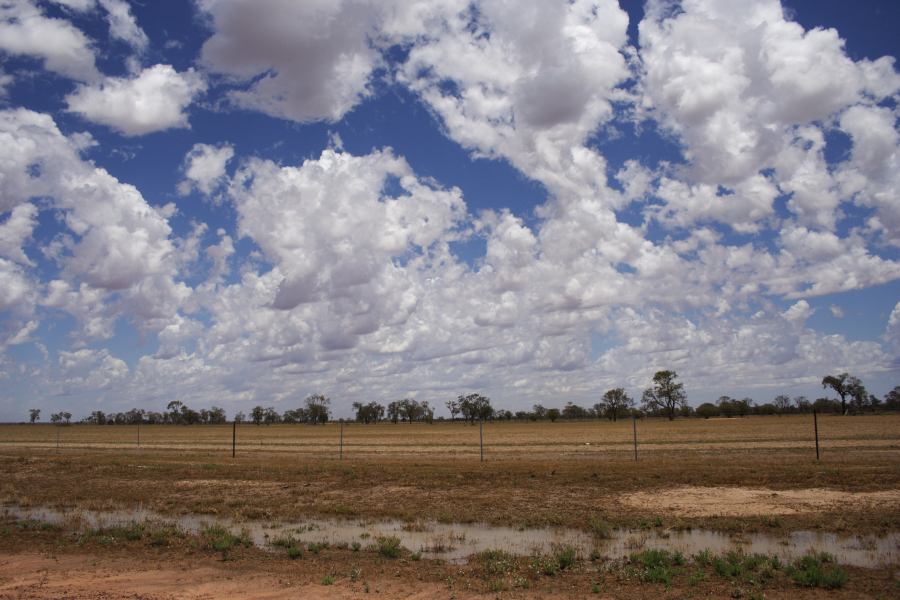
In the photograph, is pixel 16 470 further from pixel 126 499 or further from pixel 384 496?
pixel 384 496

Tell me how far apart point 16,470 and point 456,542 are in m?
31.0

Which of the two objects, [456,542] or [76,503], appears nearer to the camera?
[456,542]

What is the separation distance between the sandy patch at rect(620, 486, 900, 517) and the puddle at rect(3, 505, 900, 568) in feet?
9.75

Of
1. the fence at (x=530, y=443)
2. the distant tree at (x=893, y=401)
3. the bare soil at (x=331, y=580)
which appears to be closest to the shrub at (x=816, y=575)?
the bare soil at (x=331, y=580)

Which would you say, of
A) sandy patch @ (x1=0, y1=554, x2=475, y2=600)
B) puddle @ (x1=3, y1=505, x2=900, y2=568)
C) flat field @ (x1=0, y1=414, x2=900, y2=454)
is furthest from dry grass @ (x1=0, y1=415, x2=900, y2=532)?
flat field @ (x1=0, y1=414, x2=900, y2=454)

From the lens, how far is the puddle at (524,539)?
43.2 ft

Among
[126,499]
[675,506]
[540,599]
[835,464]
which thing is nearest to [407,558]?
[540,599]

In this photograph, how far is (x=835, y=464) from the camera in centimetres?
2758

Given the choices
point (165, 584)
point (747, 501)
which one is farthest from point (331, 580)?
point (747, 501)

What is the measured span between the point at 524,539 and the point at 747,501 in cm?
848

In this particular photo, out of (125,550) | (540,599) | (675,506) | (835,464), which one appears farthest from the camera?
(835,464)

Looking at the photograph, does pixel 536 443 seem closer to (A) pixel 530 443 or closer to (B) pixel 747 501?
(A) pixel 530 443

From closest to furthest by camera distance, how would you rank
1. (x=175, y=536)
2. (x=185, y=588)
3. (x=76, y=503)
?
1. (x=185, y=588)
2. (x=175, y=536)
3. (x=76, y=503)

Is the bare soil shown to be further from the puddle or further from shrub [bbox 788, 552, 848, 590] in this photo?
the puddle
